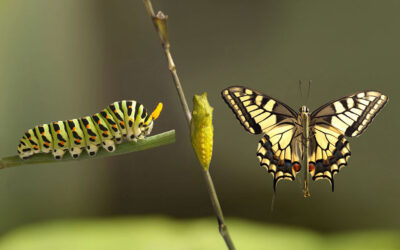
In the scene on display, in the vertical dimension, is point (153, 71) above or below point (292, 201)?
above

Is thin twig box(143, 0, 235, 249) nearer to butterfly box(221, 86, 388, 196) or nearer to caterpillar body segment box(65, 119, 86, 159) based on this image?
butterfly box(221, 86, 388, 196)

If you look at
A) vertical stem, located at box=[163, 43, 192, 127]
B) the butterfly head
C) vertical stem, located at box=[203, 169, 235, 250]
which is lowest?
vertical stem, located at box=[203, 169, 235, 250]

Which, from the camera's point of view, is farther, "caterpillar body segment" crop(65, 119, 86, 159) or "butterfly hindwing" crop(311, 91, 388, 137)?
"caterpillar body segment" crop(65, 119, 86, 159)

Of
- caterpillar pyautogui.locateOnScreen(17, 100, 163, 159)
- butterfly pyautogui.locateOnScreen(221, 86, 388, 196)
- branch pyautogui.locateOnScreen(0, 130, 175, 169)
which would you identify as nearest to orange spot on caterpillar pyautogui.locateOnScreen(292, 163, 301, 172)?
butterfly pyautogui.locateOnScreen(221, 86, 388, 196)

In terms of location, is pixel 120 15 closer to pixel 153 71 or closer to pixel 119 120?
pixel 153 71

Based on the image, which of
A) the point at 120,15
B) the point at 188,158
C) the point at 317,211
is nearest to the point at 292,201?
the point at 317,211
